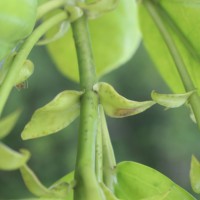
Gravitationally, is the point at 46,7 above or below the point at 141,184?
above

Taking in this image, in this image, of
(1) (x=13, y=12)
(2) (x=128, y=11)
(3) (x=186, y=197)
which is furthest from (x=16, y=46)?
(2) (x=128, y=11)

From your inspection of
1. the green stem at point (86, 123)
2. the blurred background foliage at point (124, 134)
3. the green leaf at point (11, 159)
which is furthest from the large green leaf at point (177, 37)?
the blurred background foliage at point (124, 134)

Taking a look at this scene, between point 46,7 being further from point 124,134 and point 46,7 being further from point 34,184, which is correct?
point 124,134

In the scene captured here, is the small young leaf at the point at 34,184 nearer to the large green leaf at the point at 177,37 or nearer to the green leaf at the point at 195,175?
the green leaf at the point at 195,175

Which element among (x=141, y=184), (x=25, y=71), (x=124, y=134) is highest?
(x=25, y=71)

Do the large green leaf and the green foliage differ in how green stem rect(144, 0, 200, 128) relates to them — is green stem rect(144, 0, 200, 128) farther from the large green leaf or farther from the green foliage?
the green foliage

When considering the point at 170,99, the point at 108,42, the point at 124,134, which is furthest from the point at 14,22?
the point at 124,134

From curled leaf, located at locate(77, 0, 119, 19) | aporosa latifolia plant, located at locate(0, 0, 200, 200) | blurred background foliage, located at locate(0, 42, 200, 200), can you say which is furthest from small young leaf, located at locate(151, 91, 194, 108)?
blurred background foliage, located at locate(0, 42, 200, 200)
